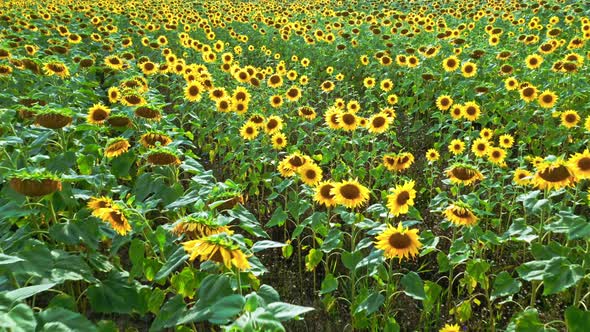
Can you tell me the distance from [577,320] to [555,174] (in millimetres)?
966

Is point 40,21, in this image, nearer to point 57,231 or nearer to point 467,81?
point 467,81

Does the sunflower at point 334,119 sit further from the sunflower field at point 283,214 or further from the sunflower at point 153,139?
the sunflower at point 153,139

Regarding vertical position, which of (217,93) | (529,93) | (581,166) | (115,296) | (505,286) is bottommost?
(217,93)

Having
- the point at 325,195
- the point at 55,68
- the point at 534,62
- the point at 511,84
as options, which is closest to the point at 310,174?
the point at 325,195

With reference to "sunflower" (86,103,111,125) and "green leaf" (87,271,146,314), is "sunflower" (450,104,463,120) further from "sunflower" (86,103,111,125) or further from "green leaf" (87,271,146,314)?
"green leaf" (87,271,146,314)

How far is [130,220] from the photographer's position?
7.84 ft

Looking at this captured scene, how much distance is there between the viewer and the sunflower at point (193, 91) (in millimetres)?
5219

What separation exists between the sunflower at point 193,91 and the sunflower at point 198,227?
351cm

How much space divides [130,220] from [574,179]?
94.0 inches

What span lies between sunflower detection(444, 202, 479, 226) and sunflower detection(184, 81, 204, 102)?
3.30 metres

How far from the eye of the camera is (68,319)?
1.61 m

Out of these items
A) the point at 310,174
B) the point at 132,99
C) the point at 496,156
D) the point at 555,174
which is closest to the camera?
the point at 555,174

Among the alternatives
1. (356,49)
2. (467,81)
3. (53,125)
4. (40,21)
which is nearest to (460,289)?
(53,125)

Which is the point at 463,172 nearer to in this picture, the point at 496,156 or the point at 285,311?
the point at 496,156
